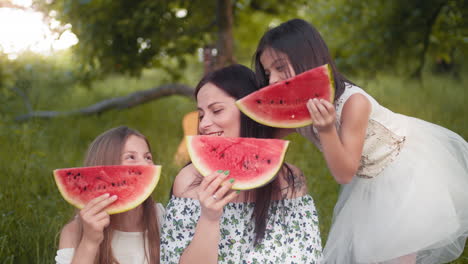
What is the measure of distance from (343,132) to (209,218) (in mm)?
757

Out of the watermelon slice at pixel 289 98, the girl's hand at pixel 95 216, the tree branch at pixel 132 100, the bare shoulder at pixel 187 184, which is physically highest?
the tree branch at pixel 132 100

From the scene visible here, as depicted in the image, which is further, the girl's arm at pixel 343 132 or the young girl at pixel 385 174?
the young girl at pixel 385 174

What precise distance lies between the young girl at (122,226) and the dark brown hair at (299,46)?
83 centimetres

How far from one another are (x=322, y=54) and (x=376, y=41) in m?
4.55

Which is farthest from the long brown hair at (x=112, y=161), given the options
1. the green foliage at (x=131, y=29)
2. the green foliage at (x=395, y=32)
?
the green foliage at (x=395, y=32)

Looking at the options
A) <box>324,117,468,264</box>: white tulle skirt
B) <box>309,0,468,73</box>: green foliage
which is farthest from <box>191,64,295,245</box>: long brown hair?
<box>309,0,468,73</box>: green foliage

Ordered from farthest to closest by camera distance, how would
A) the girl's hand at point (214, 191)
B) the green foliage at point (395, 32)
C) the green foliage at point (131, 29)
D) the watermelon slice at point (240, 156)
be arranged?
the green foliage at point (395, 32), the green foliage at point (131, 29), the watermelon slice at point (240, 156), the girl's hand at point (214, 191)

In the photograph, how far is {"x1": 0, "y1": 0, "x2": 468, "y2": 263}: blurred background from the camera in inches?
142

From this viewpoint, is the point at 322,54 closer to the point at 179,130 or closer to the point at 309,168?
the point at 309,168

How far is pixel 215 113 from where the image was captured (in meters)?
2.18

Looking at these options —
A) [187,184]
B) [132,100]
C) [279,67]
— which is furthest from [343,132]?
[132,100]

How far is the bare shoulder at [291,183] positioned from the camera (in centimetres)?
216

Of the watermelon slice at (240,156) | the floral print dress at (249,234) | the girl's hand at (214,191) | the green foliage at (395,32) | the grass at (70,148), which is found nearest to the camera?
the girl's hand at (214,191)

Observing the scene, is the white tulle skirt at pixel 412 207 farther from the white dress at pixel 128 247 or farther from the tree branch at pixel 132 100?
the tree branch at pixel 132 100
